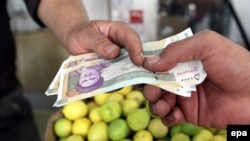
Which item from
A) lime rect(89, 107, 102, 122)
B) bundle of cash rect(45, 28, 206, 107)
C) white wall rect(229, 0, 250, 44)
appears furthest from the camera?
white wall rect(229, 0, 250, 44)

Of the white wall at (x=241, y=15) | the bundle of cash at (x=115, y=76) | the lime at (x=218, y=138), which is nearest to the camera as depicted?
the bundle of cash at (x=115, y=76)

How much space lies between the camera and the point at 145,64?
2.65 ft

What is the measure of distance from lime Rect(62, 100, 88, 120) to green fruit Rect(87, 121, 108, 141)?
0.22 feet

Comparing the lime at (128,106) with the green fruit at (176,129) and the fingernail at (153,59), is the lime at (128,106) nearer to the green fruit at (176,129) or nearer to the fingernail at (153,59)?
the green fruit at (176,129)

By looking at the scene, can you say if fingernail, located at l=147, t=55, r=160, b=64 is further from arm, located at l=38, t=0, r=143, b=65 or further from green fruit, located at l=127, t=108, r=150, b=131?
green fruit, located at l=127, t=108, r=150, b=131

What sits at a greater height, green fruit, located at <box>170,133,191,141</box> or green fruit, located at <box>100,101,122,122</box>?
green fruit, located at <box>100,101,122,122</box>

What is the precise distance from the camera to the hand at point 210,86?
0.80 m

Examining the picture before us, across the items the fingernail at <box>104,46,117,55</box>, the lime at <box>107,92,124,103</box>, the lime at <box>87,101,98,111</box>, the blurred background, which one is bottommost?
the lime at <box>87,101,98,111</box>

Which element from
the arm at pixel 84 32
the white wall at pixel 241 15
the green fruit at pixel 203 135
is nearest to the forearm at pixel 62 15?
the arm at pixel 84 32

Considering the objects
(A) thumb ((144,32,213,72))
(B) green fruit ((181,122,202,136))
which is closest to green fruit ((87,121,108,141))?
(B) green fruit ((181,122,202,136))

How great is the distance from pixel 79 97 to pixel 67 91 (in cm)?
4

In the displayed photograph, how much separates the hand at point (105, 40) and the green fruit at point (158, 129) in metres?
0.27

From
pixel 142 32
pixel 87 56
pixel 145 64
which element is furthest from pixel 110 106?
pixel 142 32

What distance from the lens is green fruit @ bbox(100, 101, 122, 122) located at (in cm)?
109
